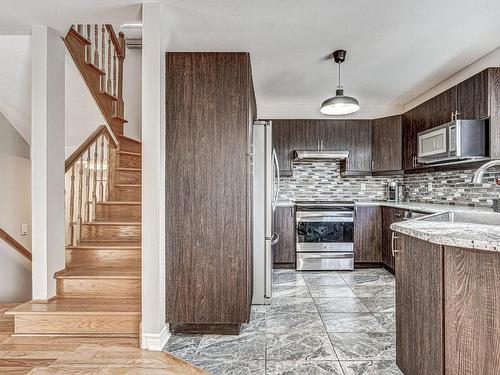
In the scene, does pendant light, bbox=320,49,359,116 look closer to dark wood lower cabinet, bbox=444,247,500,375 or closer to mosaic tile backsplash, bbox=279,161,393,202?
mosaic tile backsplash, bbox=279,161,393,202

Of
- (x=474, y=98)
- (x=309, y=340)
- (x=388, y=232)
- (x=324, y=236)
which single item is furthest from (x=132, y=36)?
(x=388, y=232)

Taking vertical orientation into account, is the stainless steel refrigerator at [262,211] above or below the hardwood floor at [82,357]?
above

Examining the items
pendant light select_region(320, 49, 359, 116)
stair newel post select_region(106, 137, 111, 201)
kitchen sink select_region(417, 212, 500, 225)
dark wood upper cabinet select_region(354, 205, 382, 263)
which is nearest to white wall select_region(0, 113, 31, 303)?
stair newel post select_region(106, 137, 111, 201)

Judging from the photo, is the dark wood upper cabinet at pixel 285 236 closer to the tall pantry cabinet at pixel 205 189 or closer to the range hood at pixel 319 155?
the range hood at pixel 319 155

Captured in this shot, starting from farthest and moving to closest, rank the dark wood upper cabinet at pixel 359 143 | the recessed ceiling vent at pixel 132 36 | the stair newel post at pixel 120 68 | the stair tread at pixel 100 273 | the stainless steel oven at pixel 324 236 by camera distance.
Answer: the dark wood upper cabinet at pixel 359 143 → the stainless steel oven at pixel 324 236 → the stair newel post at pixel 120 68 → the recessed ceiling vent at pixel 132 36 → the stair tread at pixel 100 273

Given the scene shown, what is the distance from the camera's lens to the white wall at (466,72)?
10.5 ft

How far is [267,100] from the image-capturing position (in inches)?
193

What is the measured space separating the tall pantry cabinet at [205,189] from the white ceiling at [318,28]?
0.34 metres

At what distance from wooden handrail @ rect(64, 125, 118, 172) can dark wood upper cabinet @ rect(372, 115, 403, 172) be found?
11.3 feet

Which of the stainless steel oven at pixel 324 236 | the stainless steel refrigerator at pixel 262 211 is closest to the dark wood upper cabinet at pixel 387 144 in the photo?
the stainless steel oven at pixel 324 236

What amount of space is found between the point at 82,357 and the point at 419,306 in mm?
1977

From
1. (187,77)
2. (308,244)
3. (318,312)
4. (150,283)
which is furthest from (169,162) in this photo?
(308,244)

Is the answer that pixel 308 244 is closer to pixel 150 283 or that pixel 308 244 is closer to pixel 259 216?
pixel 259 216

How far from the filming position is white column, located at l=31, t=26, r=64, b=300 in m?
2.61
